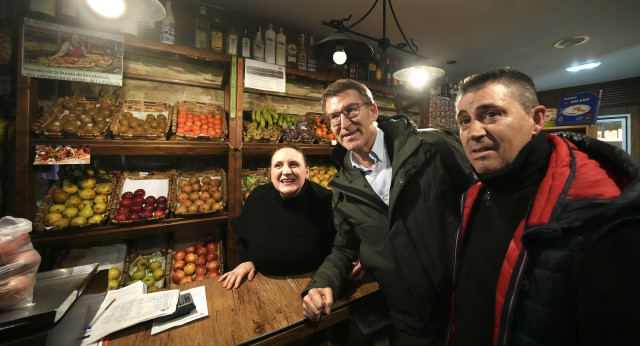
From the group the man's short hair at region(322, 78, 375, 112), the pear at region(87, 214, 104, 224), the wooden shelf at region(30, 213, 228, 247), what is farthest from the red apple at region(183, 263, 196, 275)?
the man's short hair at region(322, 78, 375, 112)

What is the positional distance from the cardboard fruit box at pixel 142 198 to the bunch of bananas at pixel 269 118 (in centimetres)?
129

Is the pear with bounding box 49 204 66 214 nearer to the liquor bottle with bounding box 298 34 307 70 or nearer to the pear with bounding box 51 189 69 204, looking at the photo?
the pear with bounding box 51 189 69 204

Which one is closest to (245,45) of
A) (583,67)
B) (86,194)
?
(86,194)

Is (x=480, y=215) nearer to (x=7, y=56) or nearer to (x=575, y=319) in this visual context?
(x=575, y=319)

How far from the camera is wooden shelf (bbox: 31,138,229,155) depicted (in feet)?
6.74

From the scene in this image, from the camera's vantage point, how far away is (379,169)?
1.57 m

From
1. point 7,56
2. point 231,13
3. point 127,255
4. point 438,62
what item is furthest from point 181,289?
point 438,62

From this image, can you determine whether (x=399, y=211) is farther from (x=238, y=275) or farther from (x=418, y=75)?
(x=418, y=75)

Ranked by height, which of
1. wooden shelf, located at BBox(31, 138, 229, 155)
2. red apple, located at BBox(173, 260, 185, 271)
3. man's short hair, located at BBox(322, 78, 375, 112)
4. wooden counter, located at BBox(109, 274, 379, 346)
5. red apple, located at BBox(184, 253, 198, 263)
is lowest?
red apple, located at BBox(173, 260, 185, 271)

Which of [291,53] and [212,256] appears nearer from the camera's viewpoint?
[212,256]

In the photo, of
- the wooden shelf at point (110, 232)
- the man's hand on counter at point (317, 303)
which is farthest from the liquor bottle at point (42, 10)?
the man's hand on counter at point (317, 303)

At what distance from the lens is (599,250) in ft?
1.85

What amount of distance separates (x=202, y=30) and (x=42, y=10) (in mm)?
1297

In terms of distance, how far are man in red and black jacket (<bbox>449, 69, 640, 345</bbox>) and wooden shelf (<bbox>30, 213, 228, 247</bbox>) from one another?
2.50 m
